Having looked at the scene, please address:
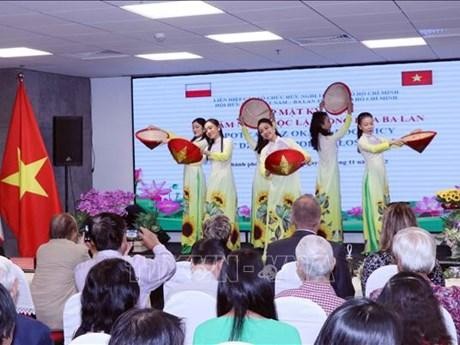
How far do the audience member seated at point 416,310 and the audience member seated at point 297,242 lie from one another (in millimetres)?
1786

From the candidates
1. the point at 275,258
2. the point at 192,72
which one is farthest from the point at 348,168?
the point at 275,258

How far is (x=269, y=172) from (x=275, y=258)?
3.66 metres

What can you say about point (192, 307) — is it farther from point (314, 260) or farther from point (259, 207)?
point (259, 207)

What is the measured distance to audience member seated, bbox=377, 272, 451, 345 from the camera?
2.46 m

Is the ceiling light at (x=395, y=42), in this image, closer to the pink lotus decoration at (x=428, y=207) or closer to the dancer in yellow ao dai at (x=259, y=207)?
the dancer in yellow ao dai at (x=259, y=207)

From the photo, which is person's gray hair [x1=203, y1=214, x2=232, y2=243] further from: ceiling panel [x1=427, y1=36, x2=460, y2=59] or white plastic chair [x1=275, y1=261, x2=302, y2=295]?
ceiling panel [x1=427, y1=36, x2=460, y2=59]

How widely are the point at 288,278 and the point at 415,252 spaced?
0.94 metres

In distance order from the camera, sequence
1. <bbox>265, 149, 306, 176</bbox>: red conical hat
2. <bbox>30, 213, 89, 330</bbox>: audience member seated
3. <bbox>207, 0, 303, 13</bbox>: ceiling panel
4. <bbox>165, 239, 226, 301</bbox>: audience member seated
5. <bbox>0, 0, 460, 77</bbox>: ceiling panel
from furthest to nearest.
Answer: <bbox>265, 149, 306, 176</bbox>: red conical hat < <bbox>0, 0, 460, 77</bbox>: ceiling panel < <bbox>207, 0, 303, 13</bbox>: ceiling panel < <bbox>30, 213, 89, 330</bbox>: audience member seated < <bbox>165, 239, 226, 301</bbox>: audience member seated

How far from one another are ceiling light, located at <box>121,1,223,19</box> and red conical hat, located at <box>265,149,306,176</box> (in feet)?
8.40

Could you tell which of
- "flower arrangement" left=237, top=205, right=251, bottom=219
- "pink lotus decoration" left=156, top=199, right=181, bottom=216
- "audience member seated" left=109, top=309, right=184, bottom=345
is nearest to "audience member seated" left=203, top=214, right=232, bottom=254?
"audience member seated" left=109, top=309, right=184, bottom=345

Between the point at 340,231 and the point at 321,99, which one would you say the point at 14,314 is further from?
the point at 321,99

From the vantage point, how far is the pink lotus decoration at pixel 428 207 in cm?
970

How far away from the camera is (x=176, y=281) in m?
4.50

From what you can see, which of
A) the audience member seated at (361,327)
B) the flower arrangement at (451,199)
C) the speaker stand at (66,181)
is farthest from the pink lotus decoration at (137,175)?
the audience member seated at (361,327)
